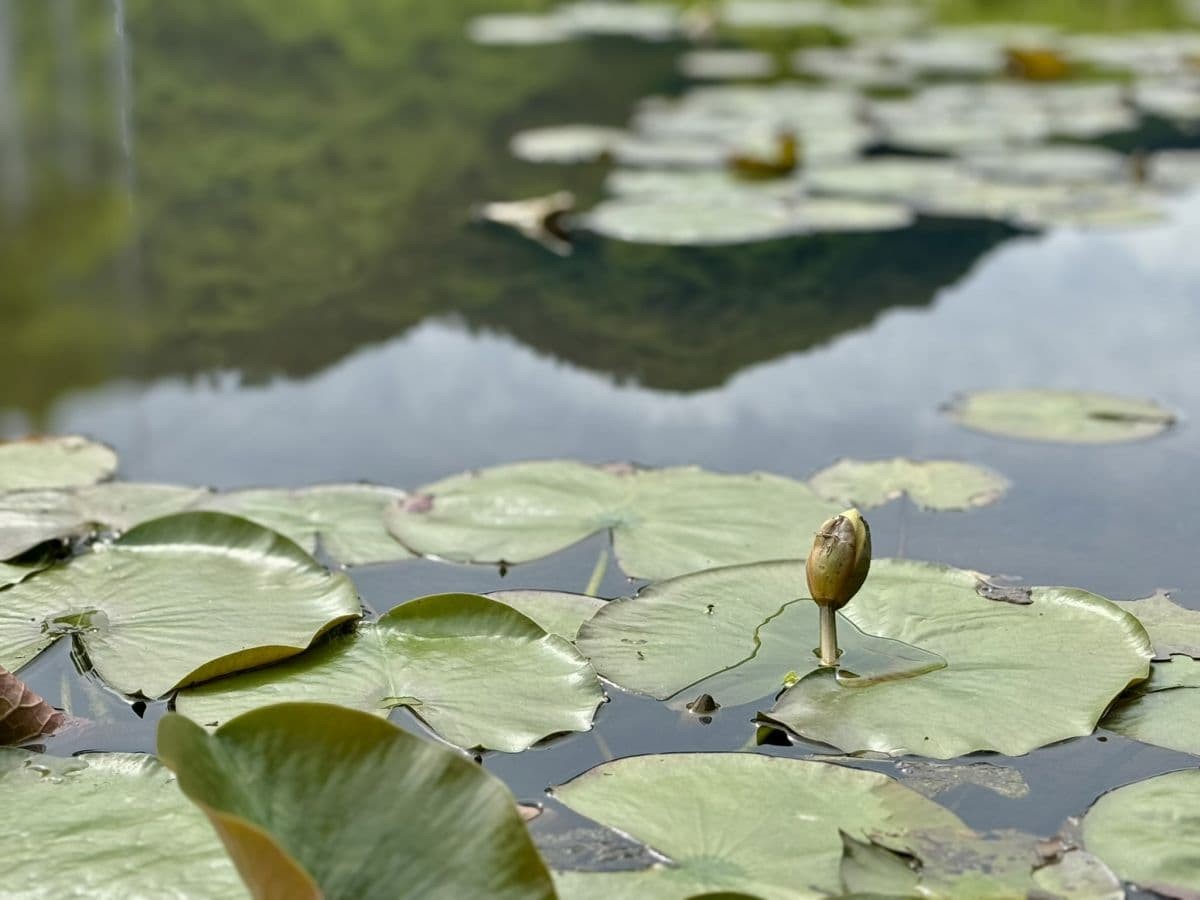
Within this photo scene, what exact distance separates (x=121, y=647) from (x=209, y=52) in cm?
380

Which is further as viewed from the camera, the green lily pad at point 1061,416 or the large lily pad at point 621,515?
the green lily pad at point 1061,416

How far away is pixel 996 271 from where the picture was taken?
2312mm

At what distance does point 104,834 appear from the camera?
80cm

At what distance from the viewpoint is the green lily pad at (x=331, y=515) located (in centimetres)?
124

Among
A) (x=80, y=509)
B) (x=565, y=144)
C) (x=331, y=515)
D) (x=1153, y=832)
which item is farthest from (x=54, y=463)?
(x=565, y=144)

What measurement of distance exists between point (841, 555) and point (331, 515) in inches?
22.4

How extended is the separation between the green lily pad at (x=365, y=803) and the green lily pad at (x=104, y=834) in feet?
0.36

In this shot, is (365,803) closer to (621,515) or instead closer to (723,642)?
(723,642)

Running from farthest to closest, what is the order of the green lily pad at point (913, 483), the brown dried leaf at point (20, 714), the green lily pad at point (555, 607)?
1. the green lily pad at point (913, 483)
2. the green lily pad at point (555, 607)
3. the brown dried leaf at point (20, 714)

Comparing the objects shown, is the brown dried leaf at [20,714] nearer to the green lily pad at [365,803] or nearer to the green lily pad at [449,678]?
the green lily pad at [449,678]

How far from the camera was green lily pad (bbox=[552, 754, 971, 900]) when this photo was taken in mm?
774

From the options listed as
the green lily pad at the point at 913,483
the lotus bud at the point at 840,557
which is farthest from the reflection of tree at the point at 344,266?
the lotus bud at the point at 840,557

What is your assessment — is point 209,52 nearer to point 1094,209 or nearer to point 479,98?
point 479,98

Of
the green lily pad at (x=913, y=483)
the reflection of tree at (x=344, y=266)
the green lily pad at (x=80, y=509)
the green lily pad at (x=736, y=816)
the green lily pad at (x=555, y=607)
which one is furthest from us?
the reflection of tree at (x=344, y=266)
